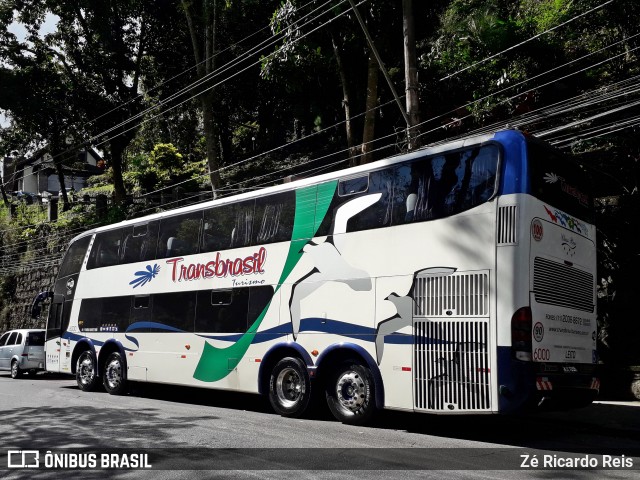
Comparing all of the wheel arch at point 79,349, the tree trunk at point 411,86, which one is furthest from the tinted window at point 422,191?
the wheel arch at point 79,349

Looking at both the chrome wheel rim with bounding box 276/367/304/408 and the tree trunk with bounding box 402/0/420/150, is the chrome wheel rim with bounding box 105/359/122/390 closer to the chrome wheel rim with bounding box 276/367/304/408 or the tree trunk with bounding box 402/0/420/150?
the chrome wheel rim with bounding box 276/367/304/408

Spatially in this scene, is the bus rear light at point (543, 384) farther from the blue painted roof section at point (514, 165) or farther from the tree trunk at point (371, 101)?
the tree trunk at point (371, 101)

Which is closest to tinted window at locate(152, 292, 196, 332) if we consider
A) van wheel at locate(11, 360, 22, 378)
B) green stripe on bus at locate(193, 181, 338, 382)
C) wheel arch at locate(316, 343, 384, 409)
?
green stripe on bus at locate(193, 181, 338, 382)

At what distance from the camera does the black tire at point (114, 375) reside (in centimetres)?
1549

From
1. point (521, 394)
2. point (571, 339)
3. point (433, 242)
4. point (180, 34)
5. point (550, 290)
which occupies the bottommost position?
point (521, 394)

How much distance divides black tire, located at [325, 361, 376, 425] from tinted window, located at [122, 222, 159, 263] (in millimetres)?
5914

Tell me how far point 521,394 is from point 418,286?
2.10 m

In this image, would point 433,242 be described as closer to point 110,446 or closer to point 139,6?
point 110,446

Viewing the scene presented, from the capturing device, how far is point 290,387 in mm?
11586

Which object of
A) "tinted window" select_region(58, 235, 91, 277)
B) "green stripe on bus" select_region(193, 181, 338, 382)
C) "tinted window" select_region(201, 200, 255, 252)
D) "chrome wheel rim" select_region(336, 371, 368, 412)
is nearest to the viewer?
"chrome wheel rim" select_region(336, 371, 368, 412)

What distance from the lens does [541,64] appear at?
17641 mm

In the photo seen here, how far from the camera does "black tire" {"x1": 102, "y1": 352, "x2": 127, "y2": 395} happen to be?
15492 millimetres

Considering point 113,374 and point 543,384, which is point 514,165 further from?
point 113,374

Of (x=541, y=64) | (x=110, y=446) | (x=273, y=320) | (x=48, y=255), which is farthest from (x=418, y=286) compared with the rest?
(x=48, y=255)
